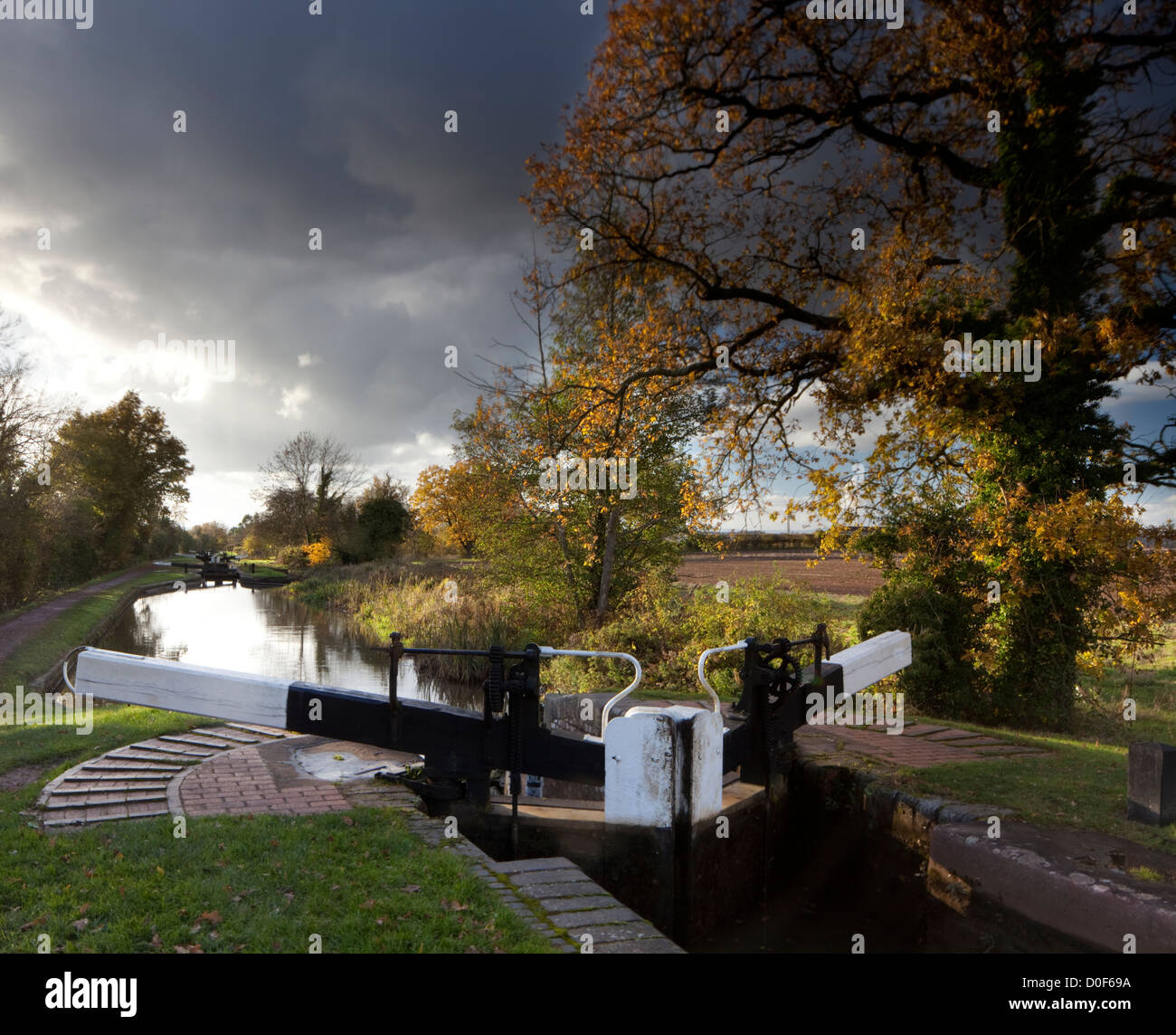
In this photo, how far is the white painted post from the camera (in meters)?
4.77

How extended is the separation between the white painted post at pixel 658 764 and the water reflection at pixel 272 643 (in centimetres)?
622

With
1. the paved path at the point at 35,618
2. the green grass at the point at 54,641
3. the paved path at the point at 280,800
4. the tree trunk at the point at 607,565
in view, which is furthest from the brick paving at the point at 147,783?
the tree trunk at the point at 607,565

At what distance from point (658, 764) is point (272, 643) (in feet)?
55.0

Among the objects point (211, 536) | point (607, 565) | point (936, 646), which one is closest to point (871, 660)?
point (936, 646)

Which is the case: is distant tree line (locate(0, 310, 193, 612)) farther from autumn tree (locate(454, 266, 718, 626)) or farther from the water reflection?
autumn tree (locate(454, 266, 718, 626))

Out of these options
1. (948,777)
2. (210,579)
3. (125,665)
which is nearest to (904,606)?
(948,777)

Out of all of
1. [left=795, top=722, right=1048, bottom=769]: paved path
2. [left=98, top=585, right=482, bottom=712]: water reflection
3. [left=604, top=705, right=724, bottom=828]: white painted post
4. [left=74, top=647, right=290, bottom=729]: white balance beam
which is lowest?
[left=98, top=585, right=482, bottom=712]: water reflection

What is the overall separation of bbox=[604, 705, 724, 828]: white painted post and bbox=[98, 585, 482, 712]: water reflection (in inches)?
245

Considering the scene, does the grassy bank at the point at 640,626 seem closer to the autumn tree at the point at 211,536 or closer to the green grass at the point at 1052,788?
the green grass at the point at 1052,788

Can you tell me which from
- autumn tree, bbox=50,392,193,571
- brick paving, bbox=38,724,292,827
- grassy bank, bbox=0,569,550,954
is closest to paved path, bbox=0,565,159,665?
autumn tree, bbox=50,392,193,571

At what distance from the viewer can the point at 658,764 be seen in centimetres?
480

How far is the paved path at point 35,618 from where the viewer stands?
15.0m

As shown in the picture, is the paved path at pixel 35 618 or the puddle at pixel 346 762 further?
the paved path at pixel 35 618
